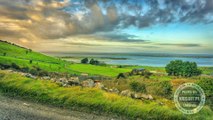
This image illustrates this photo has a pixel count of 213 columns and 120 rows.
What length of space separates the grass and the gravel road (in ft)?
5.27

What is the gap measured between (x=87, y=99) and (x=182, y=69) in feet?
53.4

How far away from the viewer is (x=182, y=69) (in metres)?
39.0

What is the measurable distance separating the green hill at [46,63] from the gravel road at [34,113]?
1401 cm

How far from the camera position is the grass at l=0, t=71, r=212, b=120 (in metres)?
25.3

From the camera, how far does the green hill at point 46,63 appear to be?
41.0 meters

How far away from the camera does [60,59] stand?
160 feet

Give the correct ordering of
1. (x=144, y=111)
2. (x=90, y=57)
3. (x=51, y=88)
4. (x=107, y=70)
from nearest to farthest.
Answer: (x=144, y=111), (x=51, y=88), (x=107, y=70), (x=90, y=57)

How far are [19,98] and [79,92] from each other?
5974 mm

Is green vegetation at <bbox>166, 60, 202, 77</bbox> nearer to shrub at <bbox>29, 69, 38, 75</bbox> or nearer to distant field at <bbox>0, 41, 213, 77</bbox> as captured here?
distant field at <bbox>0, 41, 213, 77</bbox>

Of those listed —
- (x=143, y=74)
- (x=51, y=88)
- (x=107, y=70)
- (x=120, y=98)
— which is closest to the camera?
(x=120, y=98)

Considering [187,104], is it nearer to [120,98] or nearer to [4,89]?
[120,98]

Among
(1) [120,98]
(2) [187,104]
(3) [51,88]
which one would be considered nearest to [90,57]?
(3) [51,88]

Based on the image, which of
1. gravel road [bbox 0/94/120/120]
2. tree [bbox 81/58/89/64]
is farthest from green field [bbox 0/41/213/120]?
tree [bbox 81/58/89/64]

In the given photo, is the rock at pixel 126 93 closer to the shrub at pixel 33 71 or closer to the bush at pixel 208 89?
the bush at pixel 208 89
